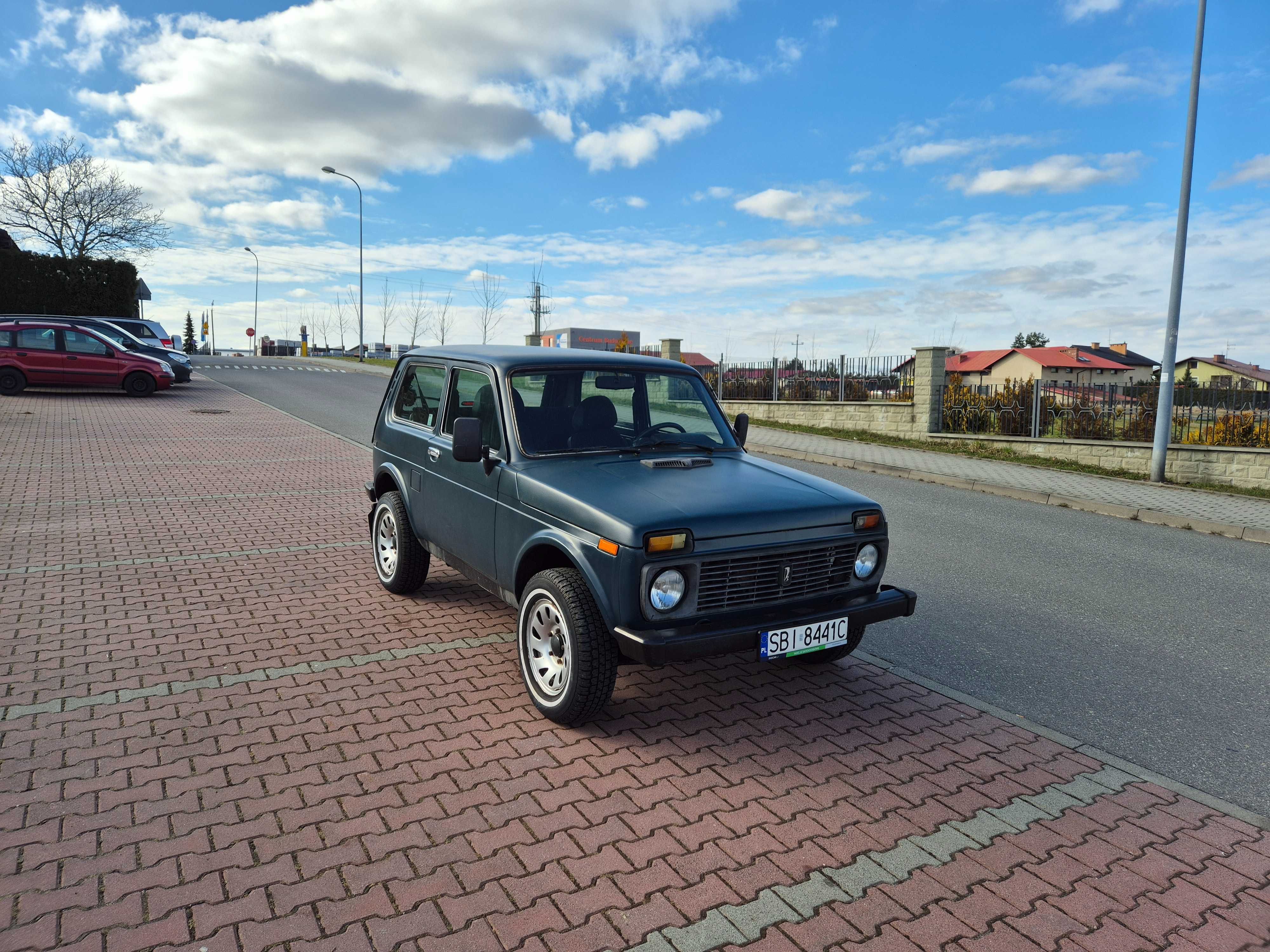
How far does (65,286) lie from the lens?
37.8m

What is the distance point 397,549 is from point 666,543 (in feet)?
10.00

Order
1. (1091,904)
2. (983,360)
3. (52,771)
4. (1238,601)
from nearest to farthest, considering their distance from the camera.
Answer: (1091,904) → (52,771) → (1238,601) → (983,360)

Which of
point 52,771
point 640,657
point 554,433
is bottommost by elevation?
point 52,771

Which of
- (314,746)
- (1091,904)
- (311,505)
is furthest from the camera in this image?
(311,505)

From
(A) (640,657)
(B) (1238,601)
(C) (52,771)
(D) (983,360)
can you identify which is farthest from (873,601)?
(D) (983,360)

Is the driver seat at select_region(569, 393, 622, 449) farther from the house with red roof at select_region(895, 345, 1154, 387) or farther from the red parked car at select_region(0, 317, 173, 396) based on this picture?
the house with red roof at select_region(895, 345, 1154, 387)

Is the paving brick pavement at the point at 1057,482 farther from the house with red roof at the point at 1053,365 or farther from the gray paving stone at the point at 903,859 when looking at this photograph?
Answer: the house with red roof at the point at 1053,365

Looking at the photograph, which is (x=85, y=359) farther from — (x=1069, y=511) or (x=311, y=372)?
(x=1069, y=511)

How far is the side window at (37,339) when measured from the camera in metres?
21.8

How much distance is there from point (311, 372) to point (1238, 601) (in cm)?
3884

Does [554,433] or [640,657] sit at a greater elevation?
[554,433]

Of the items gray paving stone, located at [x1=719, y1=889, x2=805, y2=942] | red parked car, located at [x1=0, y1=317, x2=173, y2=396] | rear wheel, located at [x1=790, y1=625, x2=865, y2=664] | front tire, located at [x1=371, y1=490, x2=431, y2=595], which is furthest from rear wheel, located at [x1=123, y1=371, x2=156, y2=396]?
gray paving stone, located at [x1=719, y1=889, x2=805, y2=942]

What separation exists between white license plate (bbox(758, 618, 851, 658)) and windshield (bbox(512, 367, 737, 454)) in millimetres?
1421

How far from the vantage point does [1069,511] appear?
1112 centimetres
